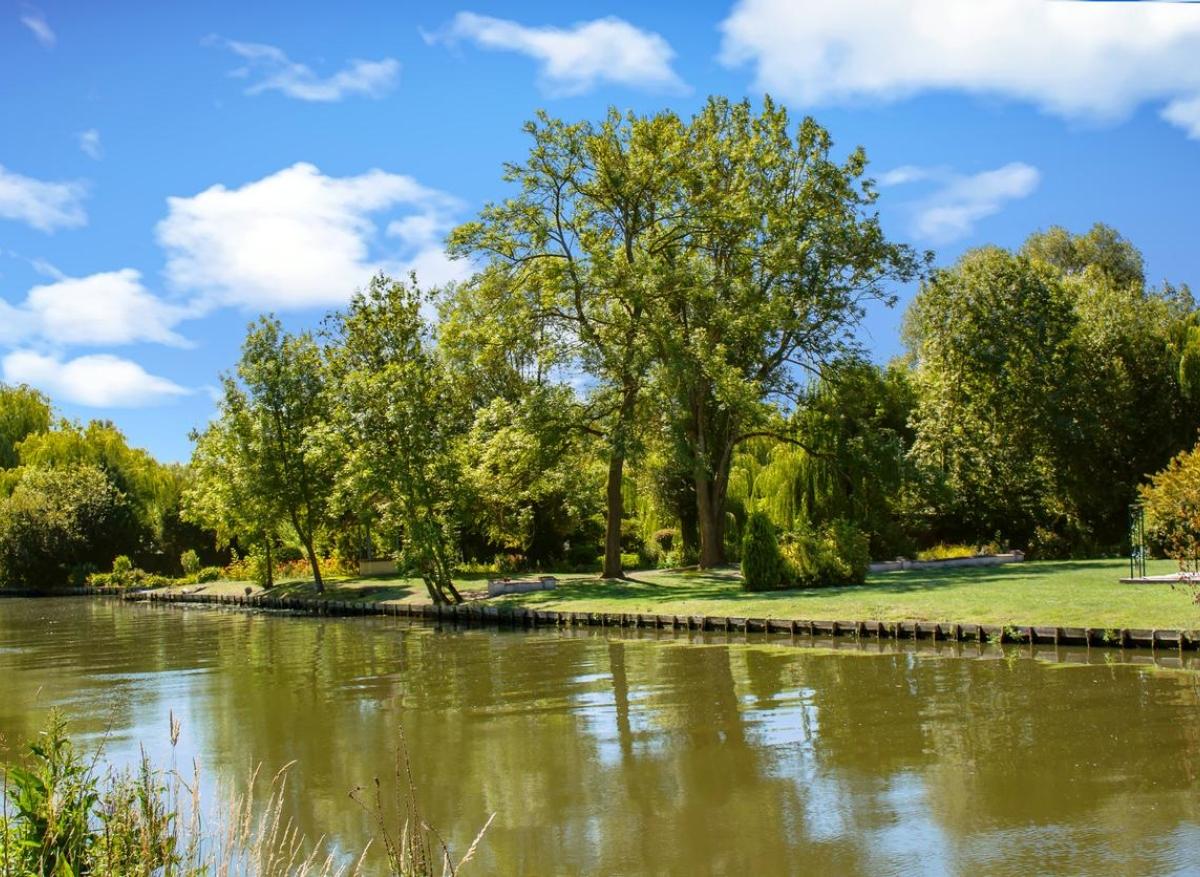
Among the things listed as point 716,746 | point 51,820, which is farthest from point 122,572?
point 51,820

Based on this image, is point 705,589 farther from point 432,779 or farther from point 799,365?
point 432,779

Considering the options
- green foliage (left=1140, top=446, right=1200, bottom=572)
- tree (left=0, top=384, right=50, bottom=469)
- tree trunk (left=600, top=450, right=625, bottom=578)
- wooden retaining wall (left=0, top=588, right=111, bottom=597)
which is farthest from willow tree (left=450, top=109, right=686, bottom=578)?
tree (left=0, top=384, right=50, bottom=469)

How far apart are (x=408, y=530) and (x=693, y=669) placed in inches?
553

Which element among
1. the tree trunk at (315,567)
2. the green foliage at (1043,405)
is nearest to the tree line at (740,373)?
the green foliage at (1043,405)

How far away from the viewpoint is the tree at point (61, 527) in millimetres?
57281

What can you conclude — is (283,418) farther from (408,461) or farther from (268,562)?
(408,461)

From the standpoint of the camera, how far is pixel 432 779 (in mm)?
11094

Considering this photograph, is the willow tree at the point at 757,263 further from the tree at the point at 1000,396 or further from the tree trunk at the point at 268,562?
the tree trunk at the point at 268,562

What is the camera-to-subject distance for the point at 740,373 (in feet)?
99.8

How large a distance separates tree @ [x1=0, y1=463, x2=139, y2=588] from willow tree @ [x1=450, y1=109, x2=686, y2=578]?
36365 millimetres

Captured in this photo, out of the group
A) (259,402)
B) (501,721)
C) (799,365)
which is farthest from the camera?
(259,402)

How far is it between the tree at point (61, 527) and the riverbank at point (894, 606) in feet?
95.7

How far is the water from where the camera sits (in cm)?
840

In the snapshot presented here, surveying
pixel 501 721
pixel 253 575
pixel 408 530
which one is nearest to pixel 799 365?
pixel 408 530
